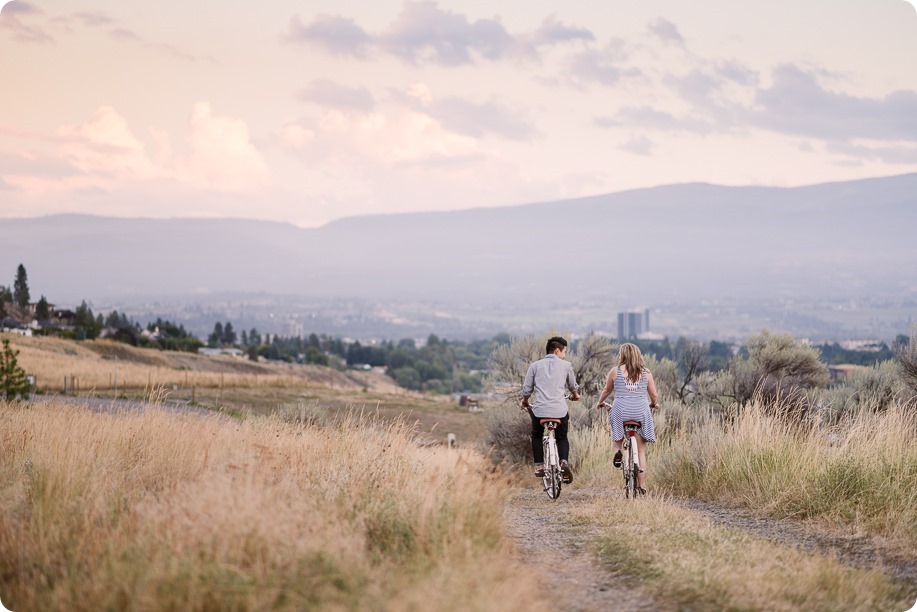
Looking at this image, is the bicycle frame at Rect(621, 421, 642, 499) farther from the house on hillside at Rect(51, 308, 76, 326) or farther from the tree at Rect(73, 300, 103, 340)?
the house on hillside at Rect(51, 308, 76, 326)

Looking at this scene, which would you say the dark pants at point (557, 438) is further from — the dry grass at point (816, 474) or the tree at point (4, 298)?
the tree at point (4, 298)

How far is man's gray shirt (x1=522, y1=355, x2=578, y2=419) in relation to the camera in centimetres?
1272

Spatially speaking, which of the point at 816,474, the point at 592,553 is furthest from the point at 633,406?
the point at 592,553

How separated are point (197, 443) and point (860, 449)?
300 inches

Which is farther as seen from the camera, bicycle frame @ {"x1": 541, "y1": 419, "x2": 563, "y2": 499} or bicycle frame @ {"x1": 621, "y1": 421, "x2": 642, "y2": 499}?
bicycle frame @ {"x1": 541, "y1": 419, "x2": 563, "y2": 499}

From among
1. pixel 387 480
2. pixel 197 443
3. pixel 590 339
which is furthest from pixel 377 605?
pixel 590 339

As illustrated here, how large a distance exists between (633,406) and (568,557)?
149 inches

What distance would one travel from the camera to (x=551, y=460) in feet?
42.6

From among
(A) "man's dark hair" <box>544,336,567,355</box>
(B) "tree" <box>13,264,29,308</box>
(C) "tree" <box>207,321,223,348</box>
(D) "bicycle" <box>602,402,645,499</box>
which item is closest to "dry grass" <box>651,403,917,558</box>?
(D) "bicycle" <box>602,402,645,499</box>

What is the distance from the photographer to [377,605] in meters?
5.96

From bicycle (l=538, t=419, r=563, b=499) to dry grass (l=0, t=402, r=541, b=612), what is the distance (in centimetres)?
240

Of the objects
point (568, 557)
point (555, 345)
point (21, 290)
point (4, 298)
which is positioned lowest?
point (568, 557)

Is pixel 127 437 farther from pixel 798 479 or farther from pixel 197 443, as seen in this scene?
pixel 798 479

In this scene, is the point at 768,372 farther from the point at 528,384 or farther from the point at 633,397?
the point at 528,384
